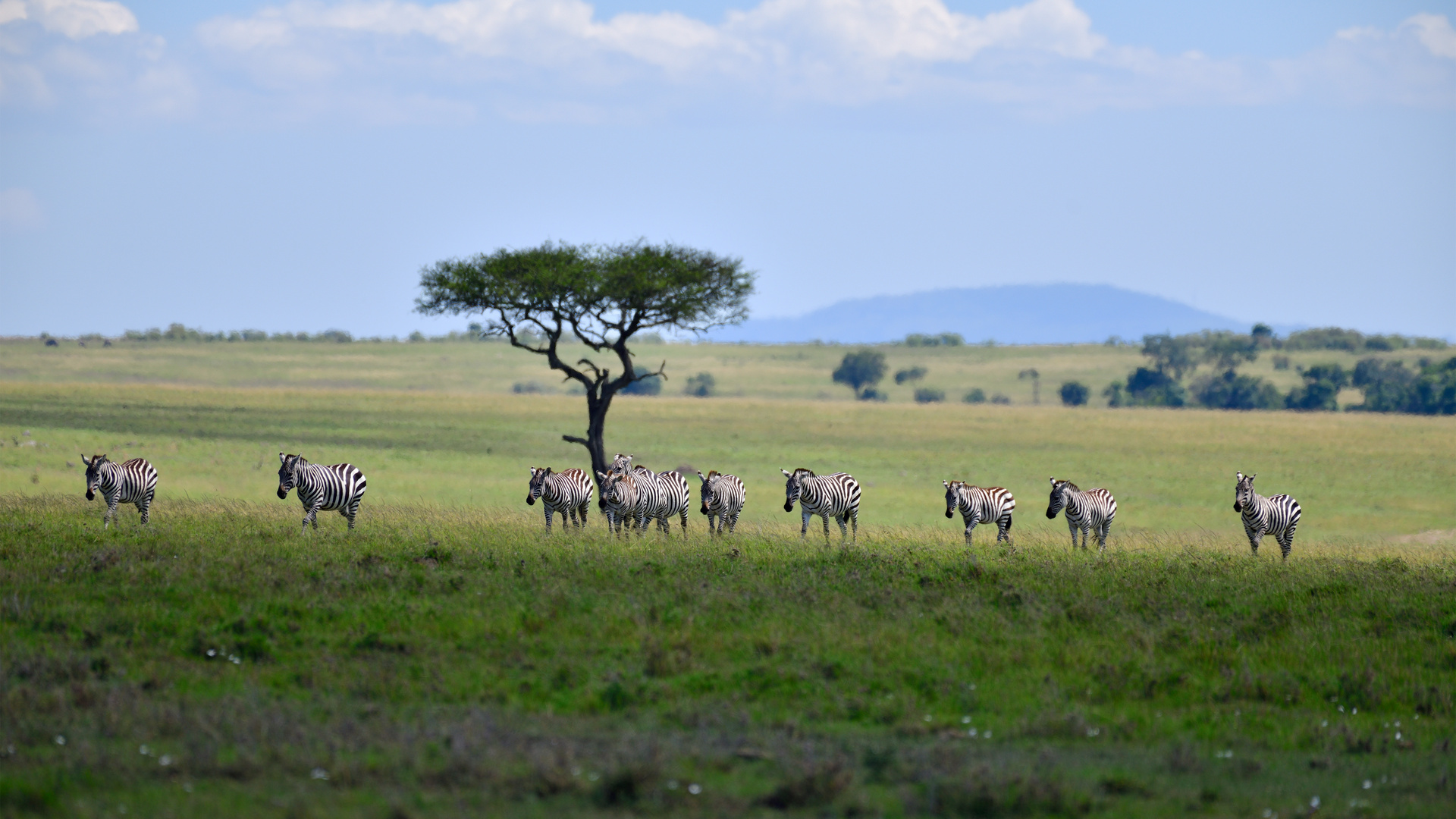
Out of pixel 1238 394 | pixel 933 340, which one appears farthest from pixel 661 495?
pixel 933 340

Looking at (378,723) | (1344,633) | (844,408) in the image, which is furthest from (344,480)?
(844,408)

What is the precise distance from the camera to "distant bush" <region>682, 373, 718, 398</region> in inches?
4227

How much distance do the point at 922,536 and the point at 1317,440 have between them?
43.8m

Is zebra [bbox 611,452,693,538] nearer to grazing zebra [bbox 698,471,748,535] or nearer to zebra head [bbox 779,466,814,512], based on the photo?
grazing zebra [bbox 698,471,748,535]

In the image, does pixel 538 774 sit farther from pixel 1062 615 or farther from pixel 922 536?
pixel 922 536

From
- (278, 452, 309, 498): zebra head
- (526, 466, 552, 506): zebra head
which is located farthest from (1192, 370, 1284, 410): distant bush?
(278, 452, 309, 498): zebra head

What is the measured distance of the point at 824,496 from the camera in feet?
73.4

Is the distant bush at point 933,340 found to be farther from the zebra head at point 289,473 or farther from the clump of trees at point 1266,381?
the zebra head at point 289,473

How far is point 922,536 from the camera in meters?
23.9

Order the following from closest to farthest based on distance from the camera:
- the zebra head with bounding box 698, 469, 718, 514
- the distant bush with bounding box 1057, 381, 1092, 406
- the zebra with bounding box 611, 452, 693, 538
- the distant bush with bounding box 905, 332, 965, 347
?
the zebra with bounding box 611, 452, 693, 538, the zebra head with bounding box 698, 469, 718, 514, the distant bush with bounding box 1057, 381, 1092, 406, the distant bush with bounding box 905, 332, 965, 347

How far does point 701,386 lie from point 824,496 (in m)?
86.7

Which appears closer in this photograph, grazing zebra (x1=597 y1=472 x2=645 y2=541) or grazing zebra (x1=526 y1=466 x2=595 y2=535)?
grazing zebra (x1=597 y1=472 x2=645 y2=541)

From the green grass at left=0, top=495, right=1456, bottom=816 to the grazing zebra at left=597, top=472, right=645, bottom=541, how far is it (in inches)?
104

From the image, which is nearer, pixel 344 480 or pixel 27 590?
pixel 27 590
